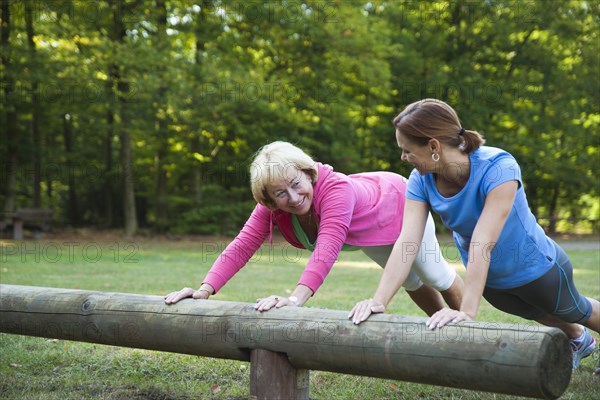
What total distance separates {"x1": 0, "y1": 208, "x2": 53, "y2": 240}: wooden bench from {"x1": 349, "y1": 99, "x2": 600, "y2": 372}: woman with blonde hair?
56.0 feet

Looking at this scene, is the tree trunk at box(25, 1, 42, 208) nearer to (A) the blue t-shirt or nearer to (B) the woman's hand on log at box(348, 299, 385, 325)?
(A) the blue t-shirt

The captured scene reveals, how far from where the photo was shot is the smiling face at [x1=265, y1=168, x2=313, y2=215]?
3564 mm

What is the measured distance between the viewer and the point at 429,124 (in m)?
3.15

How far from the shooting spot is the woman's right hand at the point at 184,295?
3496mm

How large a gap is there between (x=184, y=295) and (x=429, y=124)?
157cm

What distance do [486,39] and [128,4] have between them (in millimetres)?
13465

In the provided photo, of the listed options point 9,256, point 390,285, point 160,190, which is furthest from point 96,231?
point 390,285

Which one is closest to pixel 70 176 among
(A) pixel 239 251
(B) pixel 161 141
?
(B) pixel 161 141

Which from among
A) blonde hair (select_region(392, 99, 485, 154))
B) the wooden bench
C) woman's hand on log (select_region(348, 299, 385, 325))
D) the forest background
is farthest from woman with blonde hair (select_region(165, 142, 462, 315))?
the wooden bench

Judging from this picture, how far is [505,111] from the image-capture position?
24.8m

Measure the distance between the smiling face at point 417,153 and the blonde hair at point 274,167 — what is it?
66cm

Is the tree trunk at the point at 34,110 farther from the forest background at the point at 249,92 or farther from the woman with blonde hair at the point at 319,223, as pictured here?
the woman with blonde hair at the point at 319,223

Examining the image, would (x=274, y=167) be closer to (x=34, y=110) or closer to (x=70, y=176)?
(x=34, y=110)

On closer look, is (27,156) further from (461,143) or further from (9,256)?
(461,143)
